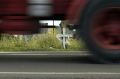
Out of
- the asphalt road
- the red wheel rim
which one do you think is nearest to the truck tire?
the red wheel rim

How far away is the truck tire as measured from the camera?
5051 millimetres

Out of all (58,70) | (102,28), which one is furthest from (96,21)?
(58,70)

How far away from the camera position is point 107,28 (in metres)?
5.05

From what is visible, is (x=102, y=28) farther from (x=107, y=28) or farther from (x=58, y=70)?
(x=58, y=70)

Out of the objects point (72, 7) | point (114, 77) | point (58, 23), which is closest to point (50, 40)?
point (58, 23)

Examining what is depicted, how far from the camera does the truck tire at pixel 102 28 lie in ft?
16.6

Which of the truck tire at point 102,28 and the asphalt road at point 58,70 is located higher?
the truck tire at point 102,28

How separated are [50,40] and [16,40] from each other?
3.90 feet

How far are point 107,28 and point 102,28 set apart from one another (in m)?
0.07

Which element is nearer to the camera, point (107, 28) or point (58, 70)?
point (58, 70)

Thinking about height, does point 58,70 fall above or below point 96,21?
below

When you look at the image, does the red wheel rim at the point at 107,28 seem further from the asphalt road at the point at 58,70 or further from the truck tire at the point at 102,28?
the asphalt road at the point at 58,70

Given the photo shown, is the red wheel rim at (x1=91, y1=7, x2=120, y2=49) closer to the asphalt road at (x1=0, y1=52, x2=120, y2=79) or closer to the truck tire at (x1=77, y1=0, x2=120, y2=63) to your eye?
the truck tire at (x1=77, y1=0, x2=120, y2=63)

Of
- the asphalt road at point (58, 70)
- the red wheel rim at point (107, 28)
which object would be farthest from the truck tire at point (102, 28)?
the asphalt road at point (58, 70)
